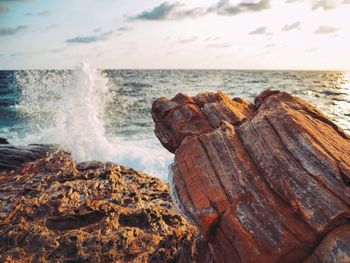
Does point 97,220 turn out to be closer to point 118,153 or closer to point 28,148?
point 28,148

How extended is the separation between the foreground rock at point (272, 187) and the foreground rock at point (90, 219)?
4.07ft

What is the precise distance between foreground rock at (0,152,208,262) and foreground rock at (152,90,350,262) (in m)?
1.24

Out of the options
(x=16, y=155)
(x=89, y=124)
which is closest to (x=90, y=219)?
(x=16, y=155)

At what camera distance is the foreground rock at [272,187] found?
14.0 feet

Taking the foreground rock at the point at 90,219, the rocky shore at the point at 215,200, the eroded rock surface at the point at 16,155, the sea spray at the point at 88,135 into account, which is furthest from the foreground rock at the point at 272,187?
the sea spray at the point at 88,135

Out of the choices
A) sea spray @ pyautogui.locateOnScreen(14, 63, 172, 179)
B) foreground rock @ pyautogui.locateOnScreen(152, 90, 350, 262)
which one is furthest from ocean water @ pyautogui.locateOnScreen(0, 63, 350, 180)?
foreground rock @ pyautogui.locateOnScreen(152, 90, 350, 262)

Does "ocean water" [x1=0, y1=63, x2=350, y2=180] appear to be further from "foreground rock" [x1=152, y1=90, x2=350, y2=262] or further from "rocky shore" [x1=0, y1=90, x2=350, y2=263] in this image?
"foreground rock" [x1=152, y1=90, x2=350, y2=262]

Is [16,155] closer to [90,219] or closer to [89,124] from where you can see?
[90,219]

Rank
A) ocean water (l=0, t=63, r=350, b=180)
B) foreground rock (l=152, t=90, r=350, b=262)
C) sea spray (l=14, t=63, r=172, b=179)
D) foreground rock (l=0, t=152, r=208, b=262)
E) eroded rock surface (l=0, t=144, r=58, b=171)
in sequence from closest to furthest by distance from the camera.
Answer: foreground rock (l=152, t=90, r=350, b=262) < foreground rock (l=0, t=152, r=208, b=262) < eroded rock surface (l=0, t=144, r=58, b=171) < sea spray (l=14, t=63, r=172, b=179) < ocean water (l=0, t=63, r=350, b=180)

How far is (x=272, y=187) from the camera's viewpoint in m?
4.71

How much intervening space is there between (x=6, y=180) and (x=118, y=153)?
7885mm

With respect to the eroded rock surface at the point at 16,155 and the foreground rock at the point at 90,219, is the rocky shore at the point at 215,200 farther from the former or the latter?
the eroded rock surface at the point at 16,155

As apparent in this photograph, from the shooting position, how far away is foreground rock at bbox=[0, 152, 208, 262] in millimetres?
6363

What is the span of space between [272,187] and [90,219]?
15.3ft
